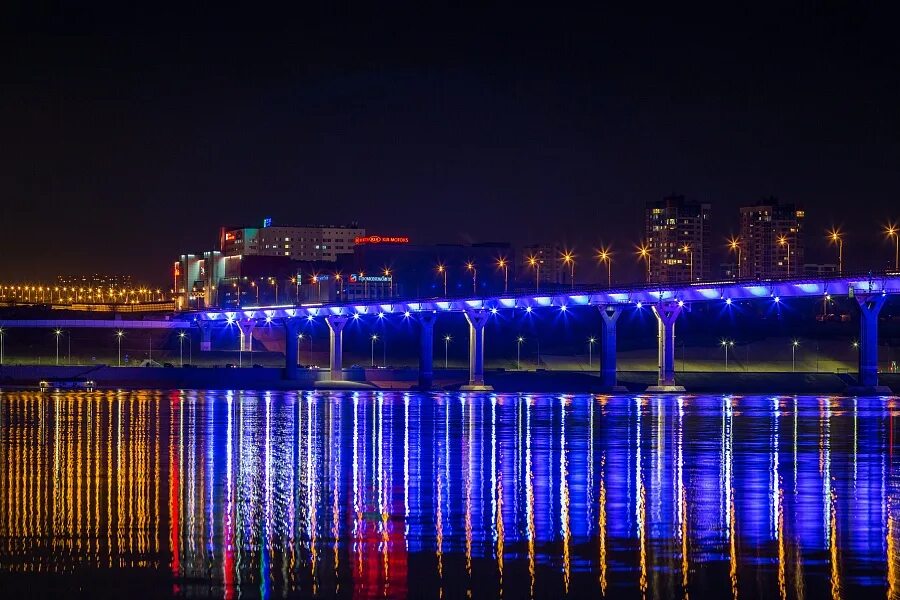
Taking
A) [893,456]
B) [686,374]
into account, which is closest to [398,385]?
[686,374]

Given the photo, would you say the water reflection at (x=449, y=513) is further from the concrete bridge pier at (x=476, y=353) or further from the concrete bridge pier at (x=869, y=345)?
the concrete bridge pier at (x=476, y=353)

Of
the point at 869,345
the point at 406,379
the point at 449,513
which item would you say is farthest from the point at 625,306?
the point at 449,513

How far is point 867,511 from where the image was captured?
32.6 m

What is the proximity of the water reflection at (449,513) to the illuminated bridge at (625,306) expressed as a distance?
67.6m

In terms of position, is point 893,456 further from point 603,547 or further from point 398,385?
point 398,385

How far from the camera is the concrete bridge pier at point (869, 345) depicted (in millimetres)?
125250

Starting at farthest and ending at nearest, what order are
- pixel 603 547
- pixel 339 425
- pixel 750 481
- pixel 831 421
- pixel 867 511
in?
1. pixel 831 421
2. pixel 339 425
3. pixel 750 481
4. pixel 867 511
5. pixel 603 547

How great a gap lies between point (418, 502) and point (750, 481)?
10.3 meters

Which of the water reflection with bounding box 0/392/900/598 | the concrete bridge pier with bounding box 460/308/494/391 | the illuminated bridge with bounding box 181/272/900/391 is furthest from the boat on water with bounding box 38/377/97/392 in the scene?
the water reflection with bounding box 0/392/900/598

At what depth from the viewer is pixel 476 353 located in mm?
162125

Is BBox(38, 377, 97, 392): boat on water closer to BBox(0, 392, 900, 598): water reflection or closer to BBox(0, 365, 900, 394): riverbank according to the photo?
BBox(0, 365, 900, 394): riverbank

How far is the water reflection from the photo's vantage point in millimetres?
23906

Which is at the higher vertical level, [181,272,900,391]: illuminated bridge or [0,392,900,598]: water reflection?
[181,272,900,391]: illuminated bridge

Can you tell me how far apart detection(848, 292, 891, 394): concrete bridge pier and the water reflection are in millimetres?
64712
